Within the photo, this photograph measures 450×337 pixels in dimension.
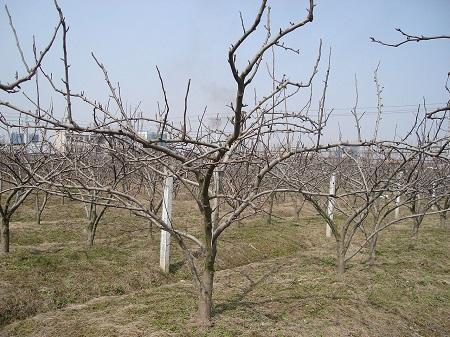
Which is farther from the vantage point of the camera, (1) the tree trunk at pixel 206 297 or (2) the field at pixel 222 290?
(2) the field at pixel 222 290

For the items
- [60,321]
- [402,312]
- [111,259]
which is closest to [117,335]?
[60,321]

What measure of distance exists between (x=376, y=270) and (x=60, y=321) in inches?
194

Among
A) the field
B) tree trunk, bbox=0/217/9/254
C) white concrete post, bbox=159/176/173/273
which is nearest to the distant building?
white concrete post, bbox=159/176/173/273

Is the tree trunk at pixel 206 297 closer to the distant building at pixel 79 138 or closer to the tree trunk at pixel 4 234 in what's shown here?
the distant building at pixel 79 138

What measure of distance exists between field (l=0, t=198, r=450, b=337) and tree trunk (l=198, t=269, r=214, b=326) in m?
0.11

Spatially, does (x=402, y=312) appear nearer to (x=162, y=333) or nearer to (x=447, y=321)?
(x=447, y=321)

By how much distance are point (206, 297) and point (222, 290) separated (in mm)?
1354

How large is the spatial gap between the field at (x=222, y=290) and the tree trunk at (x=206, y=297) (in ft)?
0.35

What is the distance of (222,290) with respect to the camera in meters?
4.78

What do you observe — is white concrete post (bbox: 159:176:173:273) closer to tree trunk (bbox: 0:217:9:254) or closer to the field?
the field

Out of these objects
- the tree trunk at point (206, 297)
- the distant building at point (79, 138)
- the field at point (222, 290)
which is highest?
the distant building at point (79, 138)

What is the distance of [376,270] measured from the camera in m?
5.89

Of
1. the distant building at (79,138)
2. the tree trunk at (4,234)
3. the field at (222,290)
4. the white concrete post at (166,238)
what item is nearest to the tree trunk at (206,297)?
the field at (222,290)

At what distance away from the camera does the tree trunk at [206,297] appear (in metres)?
3.45
